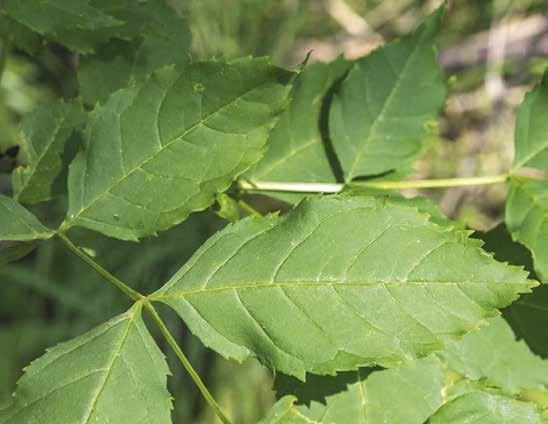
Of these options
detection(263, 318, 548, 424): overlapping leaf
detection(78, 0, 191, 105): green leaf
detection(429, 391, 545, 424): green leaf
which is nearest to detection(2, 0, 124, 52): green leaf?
detection(78, 0, 191, 105): green leaf

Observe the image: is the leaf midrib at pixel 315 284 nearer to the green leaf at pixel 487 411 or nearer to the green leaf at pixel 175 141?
the green leaf at pixel 175 141

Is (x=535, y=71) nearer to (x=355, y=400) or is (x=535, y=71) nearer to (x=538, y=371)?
(x=538, y=371)

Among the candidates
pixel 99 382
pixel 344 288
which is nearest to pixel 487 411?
pixel 344 288

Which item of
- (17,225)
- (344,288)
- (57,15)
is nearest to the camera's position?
(344,288)

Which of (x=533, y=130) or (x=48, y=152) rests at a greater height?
(x=48, y=152)

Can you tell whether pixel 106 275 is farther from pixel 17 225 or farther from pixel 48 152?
pixel 48 152

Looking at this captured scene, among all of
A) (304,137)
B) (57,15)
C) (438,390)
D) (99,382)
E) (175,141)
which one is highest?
(57,15)

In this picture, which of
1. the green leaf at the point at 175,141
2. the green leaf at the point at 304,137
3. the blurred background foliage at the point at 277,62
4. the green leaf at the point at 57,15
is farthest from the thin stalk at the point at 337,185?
the blurred background foliage at the point at 277,62
